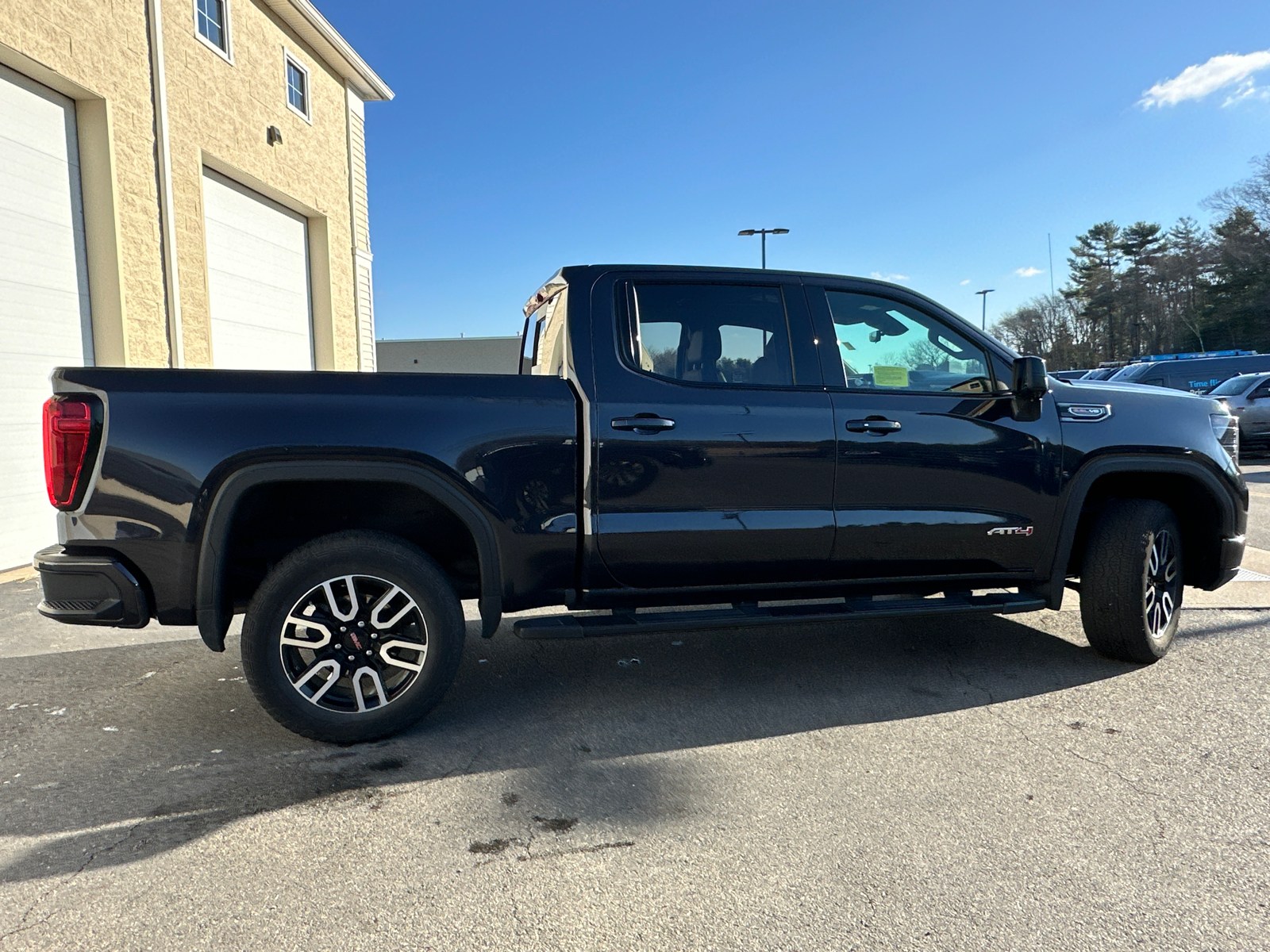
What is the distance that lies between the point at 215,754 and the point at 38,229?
21.6ft

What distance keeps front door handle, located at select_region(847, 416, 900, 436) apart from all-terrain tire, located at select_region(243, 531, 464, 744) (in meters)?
1.90

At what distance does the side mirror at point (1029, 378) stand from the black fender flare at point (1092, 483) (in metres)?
0.47

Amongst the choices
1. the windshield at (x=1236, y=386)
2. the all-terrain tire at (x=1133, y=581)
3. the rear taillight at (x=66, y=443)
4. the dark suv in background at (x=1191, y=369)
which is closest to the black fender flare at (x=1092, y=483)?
the all-terrain tire at (x=1133, y=581)

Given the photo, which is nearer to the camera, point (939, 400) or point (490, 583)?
point (490, 583)

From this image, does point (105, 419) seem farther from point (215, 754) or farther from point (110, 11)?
point (110, 11)

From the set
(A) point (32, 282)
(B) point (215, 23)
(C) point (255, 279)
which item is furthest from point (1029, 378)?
(B) point (215, 23)

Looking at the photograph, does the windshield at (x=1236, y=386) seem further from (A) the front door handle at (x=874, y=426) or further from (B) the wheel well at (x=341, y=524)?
(B) the wheel well at (x=341, y=524)

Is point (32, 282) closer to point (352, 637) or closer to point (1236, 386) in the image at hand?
point (352, 637)

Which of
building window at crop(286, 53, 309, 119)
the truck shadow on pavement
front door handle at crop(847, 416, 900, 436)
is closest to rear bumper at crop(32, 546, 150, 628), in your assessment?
the truck shadow on pavement

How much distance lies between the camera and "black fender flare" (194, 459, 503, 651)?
3.07 metres

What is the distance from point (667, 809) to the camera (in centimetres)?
271

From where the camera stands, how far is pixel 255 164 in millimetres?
10852

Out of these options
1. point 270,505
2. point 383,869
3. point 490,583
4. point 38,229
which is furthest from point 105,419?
point 38,229

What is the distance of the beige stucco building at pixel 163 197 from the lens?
7262 millimetres
